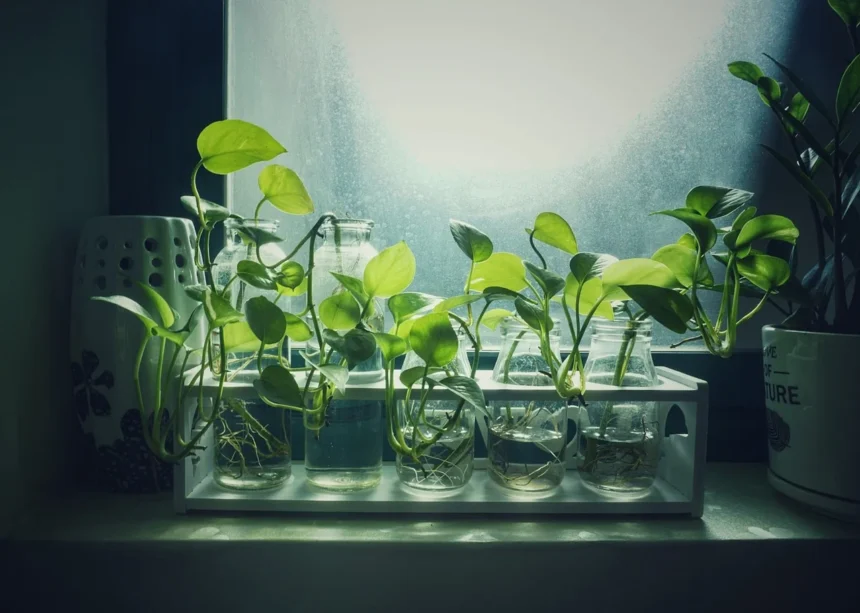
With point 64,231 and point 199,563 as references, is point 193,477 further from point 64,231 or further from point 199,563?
point 64,231

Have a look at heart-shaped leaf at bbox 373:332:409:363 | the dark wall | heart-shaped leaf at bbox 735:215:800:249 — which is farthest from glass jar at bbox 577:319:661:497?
the dark wall

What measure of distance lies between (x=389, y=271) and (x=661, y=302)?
28cm

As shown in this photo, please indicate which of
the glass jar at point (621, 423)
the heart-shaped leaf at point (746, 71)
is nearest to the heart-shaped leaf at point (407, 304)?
the glass jar at point (621, 423)

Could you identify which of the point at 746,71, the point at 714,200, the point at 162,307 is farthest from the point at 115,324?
the point at 746,71

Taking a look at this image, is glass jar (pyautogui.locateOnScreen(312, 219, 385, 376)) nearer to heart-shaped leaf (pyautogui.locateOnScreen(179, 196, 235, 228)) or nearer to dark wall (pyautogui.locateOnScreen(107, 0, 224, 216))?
heart-shaped leaf (pyautogui.locateOnScreen(179, 196, 235, 228))

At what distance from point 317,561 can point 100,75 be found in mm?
689

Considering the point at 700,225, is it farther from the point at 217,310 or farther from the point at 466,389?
the point at 217,310

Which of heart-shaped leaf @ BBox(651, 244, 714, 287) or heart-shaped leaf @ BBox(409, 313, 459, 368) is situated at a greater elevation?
heart-shaped leaf @ BBox(651, 244, 714, 287)

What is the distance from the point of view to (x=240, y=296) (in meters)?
0.65

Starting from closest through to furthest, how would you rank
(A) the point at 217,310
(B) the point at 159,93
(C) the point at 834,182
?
(A) the point at 217,310
(C) the point at 834,182
(B) the point at 159,93

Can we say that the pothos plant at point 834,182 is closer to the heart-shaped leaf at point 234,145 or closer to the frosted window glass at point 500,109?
the frosted window glass at point 500,109

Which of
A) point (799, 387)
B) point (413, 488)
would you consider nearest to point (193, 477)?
point (413, 488)

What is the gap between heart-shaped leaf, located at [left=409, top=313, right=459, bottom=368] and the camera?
58 cm

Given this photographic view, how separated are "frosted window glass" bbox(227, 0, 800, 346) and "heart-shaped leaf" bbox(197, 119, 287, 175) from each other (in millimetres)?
258
